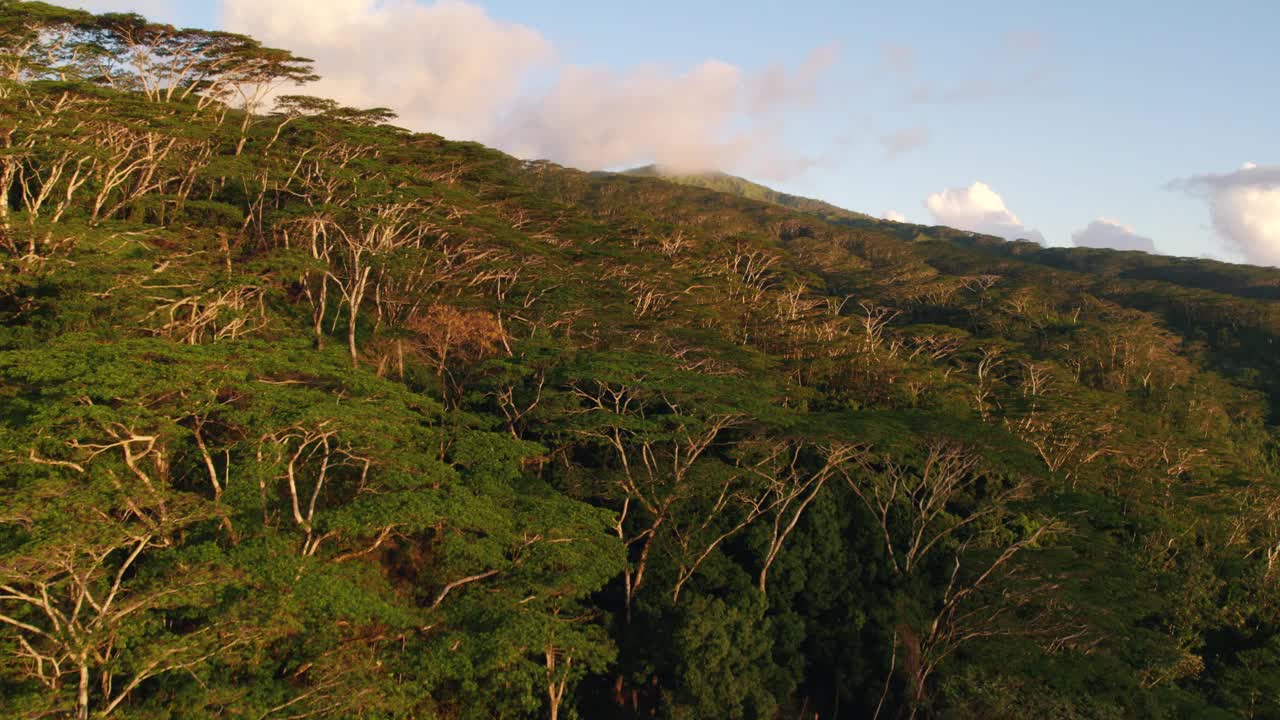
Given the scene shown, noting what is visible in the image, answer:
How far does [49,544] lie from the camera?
321 inches

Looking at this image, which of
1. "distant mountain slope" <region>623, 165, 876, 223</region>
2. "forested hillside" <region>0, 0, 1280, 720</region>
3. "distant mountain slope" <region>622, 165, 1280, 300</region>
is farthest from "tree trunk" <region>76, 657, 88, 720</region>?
"distant mountain slope" <region>623, 165, 876, 223</region>

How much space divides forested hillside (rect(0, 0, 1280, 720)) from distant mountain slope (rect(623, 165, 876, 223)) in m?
137

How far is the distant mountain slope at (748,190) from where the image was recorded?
16725 cm

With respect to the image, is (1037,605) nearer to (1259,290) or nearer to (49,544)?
(49,544)

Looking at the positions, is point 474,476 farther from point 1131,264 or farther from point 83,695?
point 1131,264

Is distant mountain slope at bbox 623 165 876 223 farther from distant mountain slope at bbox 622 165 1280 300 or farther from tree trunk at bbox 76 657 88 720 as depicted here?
tree trunk at bbox 76 657 88 720

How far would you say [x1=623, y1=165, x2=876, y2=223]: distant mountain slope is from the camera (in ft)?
549

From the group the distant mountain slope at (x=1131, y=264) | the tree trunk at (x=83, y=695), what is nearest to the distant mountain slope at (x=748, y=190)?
the distant mountain slope at (x=1131, y=264)

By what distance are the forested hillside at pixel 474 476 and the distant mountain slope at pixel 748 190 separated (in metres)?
137

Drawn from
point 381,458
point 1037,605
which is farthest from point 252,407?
point 1037,605

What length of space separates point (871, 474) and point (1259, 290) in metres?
92.4

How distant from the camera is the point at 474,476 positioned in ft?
47.6

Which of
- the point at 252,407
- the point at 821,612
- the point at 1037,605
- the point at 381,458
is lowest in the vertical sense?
the point at 821,612

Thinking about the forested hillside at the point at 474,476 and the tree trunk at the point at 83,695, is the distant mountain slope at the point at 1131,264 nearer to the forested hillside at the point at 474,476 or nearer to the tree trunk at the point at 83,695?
the forested hillside at the point at 474,476
